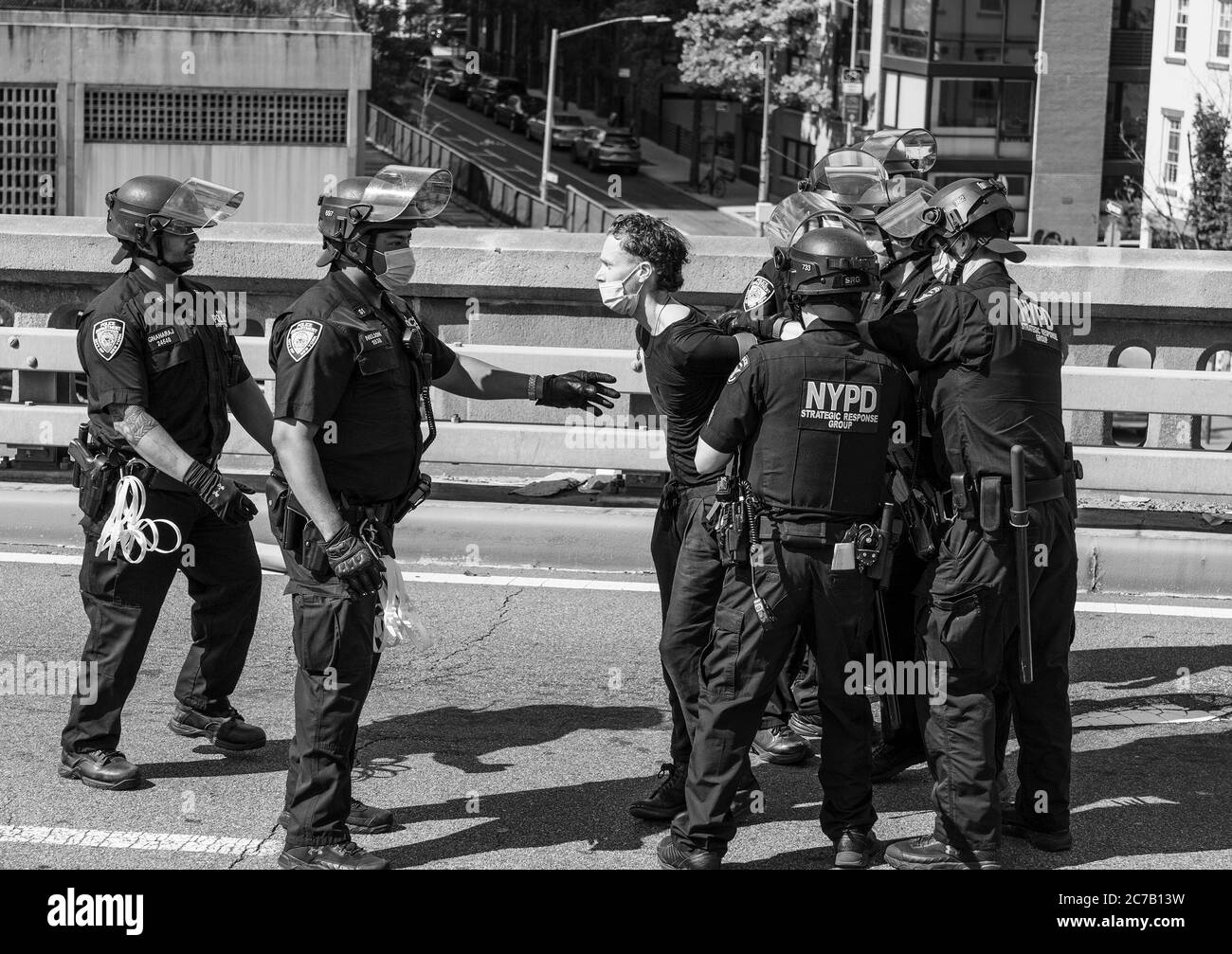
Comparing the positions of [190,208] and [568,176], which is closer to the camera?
[190,208]

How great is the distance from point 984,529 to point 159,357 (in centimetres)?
283

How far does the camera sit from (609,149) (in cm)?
6216

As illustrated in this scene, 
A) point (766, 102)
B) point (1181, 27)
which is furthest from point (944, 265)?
point (766, 102)

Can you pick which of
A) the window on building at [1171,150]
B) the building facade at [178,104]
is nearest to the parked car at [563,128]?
the window on building at [1171,150]

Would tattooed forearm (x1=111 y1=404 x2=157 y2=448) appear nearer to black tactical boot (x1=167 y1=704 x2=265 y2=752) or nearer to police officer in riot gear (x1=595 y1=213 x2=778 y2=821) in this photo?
black tactical boot (x1=167 y1=704 x2=265 y2=752)

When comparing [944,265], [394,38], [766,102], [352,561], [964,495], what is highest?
[394,38]

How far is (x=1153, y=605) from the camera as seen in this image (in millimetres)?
8078

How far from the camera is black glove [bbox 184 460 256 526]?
18.6 ft

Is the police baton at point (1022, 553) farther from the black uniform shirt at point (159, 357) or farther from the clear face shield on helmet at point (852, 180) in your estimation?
the black uniform shirt at point (159, 357)

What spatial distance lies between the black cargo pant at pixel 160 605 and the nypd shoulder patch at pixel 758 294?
202 centimetres

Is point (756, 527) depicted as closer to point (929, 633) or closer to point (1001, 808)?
point (929, 633)

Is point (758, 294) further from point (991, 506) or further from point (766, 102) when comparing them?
point (766, 102)

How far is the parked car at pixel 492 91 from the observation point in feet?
238
